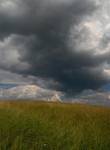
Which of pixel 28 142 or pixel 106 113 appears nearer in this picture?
pixel 28 142

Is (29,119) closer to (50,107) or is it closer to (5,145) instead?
(5,145)

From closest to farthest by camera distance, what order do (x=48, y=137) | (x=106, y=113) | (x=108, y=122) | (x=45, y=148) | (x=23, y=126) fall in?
(x=45, y=148) → (x=48, y=137) → (x=23, y=126) → (x=108, y=122) → (x=106, y=113)

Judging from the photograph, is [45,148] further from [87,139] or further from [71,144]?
[87,139]

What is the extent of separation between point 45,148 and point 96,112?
31.4ft

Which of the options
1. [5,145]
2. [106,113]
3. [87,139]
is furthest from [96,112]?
[5,145]

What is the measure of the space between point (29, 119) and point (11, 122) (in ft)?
3.42

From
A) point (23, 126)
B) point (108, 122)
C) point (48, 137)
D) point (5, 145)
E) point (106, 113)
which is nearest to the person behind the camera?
point (5, 145)

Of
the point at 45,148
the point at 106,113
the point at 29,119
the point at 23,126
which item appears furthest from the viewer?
the point at 106,113

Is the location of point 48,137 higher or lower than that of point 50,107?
lower

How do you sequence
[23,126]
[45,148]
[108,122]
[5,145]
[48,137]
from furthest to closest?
1. [108,122]
2. [23,126]
3. [48,137]
4. [45,148]
5. [5,145]

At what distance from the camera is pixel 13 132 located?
37.5 ft

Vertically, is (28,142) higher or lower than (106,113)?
lower

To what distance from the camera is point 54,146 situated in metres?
10.4

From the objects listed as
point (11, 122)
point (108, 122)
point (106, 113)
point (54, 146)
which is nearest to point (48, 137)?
point (54, 146)
